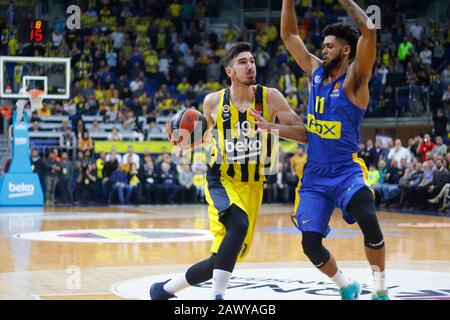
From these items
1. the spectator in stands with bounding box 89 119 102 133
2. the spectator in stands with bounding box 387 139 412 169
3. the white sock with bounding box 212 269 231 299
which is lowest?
the white sock with bounding box 212 269 231 299

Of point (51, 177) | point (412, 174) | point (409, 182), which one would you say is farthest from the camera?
point (51, 177)

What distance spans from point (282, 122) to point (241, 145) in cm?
38

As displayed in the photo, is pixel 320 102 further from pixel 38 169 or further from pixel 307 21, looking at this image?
pixel 307 21

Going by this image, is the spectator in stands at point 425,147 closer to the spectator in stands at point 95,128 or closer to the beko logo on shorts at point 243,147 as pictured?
the spectator in stands at point 95,128

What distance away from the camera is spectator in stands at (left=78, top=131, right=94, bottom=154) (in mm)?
22281

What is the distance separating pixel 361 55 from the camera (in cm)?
611

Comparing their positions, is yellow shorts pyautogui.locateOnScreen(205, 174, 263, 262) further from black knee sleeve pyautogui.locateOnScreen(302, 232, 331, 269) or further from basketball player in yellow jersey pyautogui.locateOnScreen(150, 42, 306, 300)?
black knee sleeve pyautogui.locateOnScreen(302, 232, 331, 269)

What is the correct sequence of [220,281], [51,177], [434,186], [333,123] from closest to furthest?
[220,281]
[333,123]
[434,186]
[51,177]

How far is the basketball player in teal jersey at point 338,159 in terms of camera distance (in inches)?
244

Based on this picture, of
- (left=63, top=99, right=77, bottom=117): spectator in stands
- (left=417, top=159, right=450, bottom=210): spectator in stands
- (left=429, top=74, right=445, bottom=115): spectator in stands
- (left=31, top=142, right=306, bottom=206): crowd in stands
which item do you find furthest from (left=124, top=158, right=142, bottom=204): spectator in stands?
(left=429, top=74, right=445, bottom=115): spectator in stands

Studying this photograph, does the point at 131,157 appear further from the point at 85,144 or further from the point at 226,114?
the point at 226,114

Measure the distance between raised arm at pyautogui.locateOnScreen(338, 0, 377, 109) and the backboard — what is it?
14306 mm
